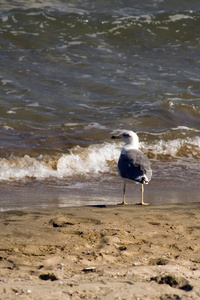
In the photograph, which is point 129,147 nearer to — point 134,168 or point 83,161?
point 134,168

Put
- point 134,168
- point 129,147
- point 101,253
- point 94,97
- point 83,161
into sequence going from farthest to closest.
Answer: point 94,97 → point 83,161 → point 129,147 → point 134,168 → point 101,253

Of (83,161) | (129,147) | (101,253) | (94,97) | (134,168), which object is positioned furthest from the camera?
(94,97)

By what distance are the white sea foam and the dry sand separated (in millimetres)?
2748

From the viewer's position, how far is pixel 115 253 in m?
4.46

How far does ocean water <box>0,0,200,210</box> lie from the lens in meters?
8.31

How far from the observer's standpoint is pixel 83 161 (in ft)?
30.5

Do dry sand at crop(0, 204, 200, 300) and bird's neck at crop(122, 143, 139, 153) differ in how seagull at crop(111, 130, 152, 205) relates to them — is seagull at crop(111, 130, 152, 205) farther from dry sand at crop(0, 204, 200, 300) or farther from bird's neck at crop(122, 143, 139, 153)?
dry sand at crop(0, 204, 200, 300)

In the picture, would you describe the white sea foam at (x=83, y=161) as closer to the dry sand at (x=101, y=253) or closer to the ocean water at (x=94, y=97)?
the ocean water at (x=94, y=97)

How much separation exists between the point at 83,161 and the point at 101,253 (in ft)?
16.2

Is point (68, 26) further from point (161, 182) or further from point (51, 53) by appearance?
point (161, 182)

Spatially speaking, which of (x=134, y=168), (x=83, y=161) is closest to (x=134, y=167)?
(x=134, y=168)

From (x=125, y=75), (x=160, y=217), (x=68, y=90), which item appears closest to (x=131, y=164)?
(x=160, y=217)

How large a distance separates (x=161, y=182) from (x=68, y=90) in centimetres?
552

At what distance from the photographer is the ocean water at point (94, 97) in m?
8.31
